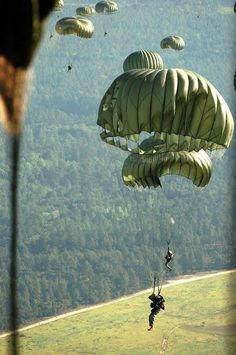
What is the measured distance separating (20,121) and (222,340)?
4986 inches

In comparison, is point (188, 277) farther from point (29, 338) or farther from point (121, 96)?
point (121, 96)

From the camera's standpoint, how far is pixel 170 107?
24.0 meters

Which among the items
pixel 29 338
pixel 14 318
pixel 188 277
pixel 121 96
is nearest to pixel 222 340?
pixel 29 338

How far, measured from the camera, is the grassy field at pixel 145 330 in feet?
416

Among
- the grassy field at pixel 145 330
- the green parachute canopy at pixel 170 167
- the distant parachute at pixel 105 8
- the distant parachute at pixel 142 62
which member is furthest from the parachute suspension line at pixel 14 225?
the grassy field at pixel 145 330

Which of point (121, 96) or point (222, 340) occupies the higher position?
point (121, 96)

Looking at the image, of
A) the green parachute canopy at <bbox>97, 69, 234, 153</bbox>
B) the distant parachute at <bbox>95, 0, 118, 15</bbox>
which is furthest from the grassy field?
the green parachute canopy at <bbox>97, 69, 234, 153</bbox>

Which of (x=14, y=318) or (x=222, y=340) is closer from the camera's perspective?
(x=14, y=318)

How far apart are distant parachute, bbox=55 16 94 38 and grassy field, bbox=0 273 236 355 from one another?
61.1m

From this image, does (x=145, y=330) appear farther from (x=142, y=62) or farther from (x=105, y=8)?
(x=142, y=62)

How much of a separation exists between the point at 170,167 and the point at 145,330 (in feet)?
377

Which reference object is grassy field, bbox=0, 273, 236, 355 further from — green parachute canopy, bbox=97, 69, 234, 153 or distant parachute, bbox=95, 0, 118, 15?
green parachute canopy, bbox=97, 69, 234, 153

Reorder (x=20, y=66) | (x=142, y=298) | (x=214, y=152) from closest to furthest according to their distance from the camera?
1. (x=20, y=66)
2. (x=214, y=152)
3. (x=142, y=298)

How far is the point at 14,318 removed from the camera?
353cm
